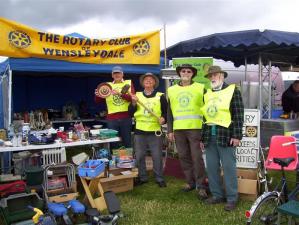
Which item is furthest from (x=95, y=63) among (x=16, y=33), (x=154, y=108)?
(x=154, y=108)

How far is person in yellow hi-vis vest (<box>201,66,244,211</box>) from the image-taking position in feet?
13.2

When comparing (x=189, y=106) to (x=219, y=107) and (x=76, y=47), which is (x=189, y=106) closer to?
(x=219, y=107)

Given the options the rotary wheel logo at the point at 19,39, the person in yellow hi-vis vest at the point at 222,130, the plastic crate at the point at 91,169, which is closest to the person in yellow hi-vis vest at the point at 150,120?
the person in yellow hi-vis vest at the point at 222,130

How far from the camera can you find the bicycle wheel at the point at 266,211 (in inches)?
129

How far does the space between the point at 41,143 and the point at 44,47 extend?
6.10 feet

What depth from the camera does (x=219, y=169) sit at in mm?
4348

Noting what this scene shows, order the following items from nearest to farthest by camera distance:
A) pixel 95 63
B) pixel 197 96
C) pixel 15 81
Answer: pixel 197 96
pixel 95 63
pixel 15 81

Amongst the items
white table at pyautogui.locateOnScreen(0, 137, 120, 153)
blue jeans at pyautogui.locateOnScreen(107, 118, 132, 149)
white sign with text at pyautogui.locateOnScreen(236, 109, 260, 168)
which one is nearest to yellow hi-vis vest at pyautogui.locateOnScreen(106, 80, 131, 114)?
blue jeans at pyautogui.locateOnScreen(107, 118, 132, 149)

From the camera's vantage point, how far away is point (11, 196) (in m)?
3.66

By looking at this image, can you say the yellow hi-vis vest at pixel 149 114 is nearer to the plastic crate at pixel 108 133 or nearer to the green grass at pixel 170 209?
the plastic crate at pixel 108 133

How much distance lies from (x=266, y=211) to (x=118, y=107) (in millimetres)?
2831

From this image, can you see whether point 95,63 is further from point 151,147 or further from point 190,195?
point 190,195

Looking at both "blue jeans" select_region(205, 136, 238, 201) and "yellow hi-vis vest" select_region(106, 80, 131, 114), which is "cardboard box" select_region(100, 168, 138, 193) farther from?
"blue jeans" select_region(205, 136, 238, 201)

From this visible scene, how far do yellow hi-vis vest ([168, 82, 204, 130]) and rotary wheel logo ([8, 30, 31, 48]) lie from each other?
2.66m
